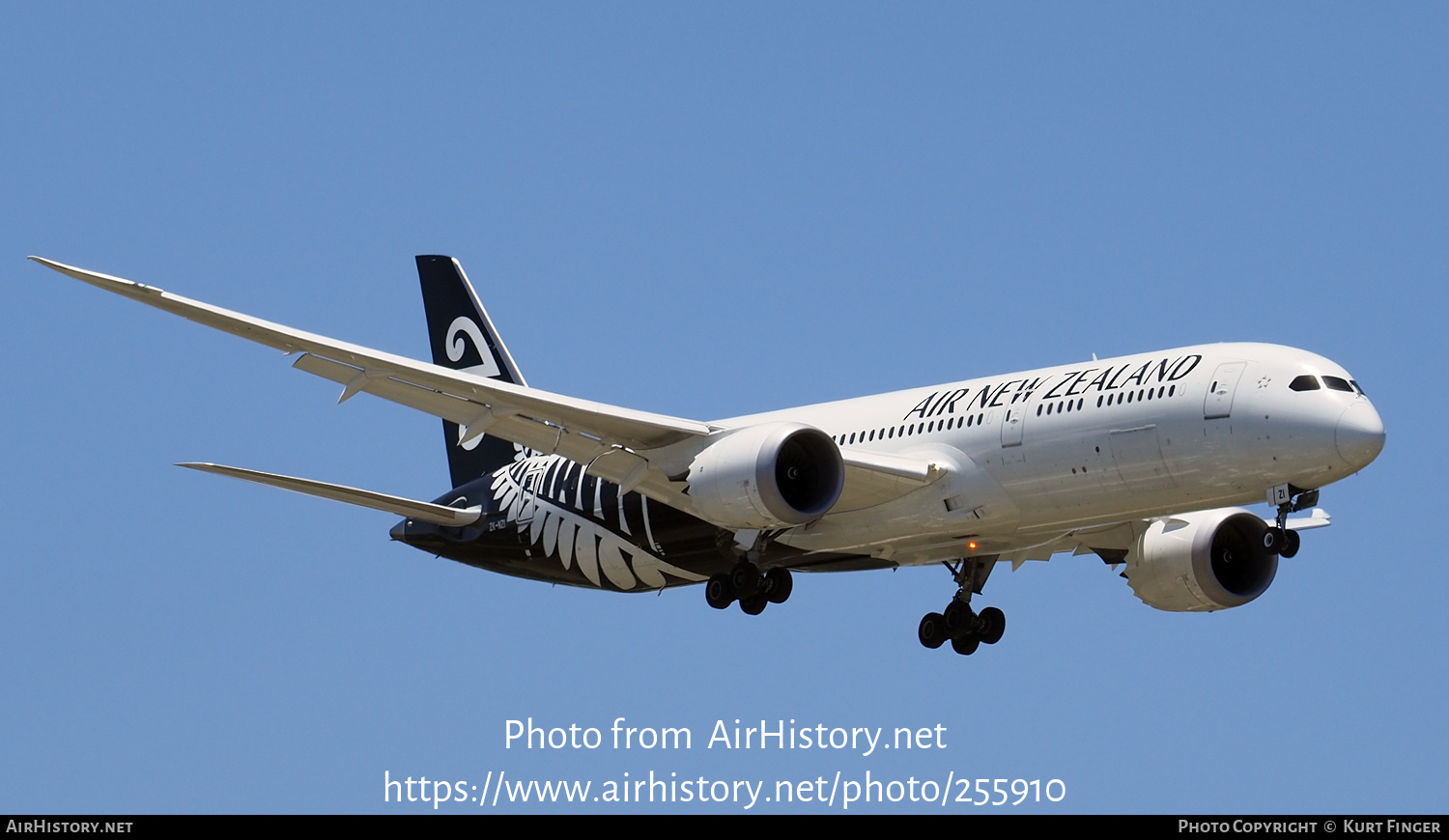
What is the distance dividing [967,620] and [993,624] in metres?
0.50

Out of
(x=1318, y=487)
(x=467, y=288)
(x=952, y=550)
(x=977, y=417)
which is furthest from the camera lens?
(x=467, y=288)

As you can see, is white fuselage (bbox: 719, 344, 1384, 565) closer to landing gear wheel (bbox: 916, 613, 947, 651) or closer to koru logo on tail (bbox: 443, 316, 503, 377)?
landing gear wheel (bbox: 916, 613, 947, 651)

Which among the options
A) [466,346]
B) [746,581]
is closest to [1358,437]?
[746,581]

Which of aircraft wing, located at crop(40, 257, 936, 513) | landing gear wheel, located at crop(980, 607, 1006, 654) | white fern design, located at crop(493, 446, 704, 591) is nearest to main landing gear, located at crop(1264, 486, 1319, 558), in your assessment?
aircraft wing, located at crop(40, 257, 936, 513)

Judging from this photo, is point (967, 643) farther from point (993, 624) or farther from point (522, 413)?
point (522, 413)

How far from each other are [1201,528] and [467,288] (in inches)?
665

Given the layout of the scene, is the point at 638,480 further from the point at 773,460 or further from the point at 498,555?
the point at 498,555

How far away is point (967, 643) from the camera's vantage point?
38906mm

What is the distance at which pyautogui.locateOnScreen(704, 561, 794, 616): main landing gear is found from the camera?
35.9 m

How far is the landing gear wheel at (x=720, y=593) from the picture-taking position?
3603 cm

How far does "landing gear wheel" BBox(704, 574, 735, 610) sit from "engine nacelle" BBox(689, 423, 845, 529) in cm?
199

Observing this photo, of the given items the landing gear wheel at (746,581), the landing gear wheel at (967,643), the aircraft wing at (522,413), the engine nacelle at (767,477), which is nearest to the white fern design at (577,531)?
the aircraft wing at (522,413)

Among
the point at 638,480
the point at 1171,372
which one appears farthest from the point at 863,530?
the point at 1171,372

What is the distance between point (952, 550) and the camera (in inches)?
1459
